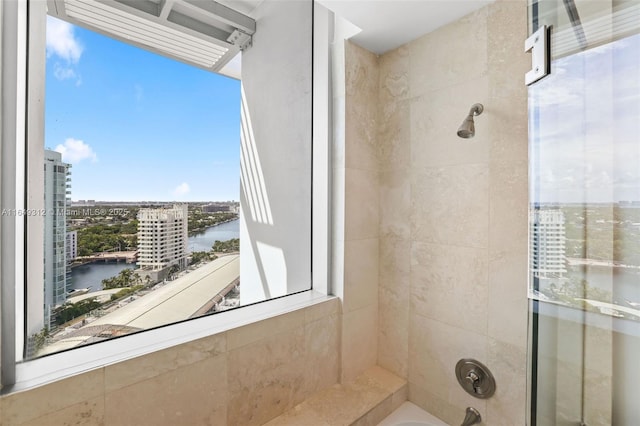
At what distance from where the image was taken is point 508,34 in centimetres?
111

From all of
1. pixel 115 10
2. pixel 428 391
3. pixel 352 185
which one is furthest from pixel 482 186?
pixel 115 10

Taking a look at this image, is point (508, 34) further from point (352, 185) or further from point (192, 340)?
point (192, 340)

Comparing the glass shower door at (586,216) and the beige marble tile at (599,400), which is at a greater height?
the glass shower door at (586,216)

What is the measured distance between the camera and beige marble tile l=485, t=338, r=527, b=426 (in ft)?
3.63

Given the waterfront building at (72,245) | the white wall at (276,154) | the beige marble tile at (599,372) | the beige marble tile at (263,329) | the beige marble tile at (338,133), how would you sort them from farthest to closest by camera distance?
the white wall at (276,154)
the beige marble tile at (338,133)
the beige marble tile at (263,329)
the waterfront building at (72,245)
the beige marble tile at (599,372)

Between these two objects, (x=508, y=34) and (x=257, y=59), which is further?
(x=257, y=59)

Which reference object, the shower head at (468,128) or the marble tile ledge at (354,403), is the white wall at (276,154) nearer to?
the marble tile ledge at (354,403)

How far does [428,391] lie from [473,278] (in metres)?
0.62

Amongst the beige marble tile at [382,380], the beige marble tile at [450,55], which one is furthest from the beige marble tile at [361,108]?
the beige marble tile at [382,380]

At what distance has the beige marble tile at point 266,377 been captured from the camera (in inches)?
42.1

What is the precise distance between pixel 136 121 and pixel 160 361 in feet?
3.05

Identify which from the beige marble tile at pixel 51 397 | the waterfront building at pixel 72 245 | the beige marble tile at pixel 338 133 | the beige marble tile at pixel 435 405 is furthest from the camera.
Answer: the beige marble tile at pixel 338 133

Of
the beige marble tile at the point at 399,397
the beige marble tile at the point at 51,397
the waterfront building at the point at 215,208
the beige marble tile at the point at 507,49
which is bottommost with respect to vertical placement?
the beige marble tile at the point at 399,397

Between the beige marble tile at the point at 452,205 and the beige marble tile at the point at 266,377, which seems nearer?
the beige marble tile at the point at 266,377
